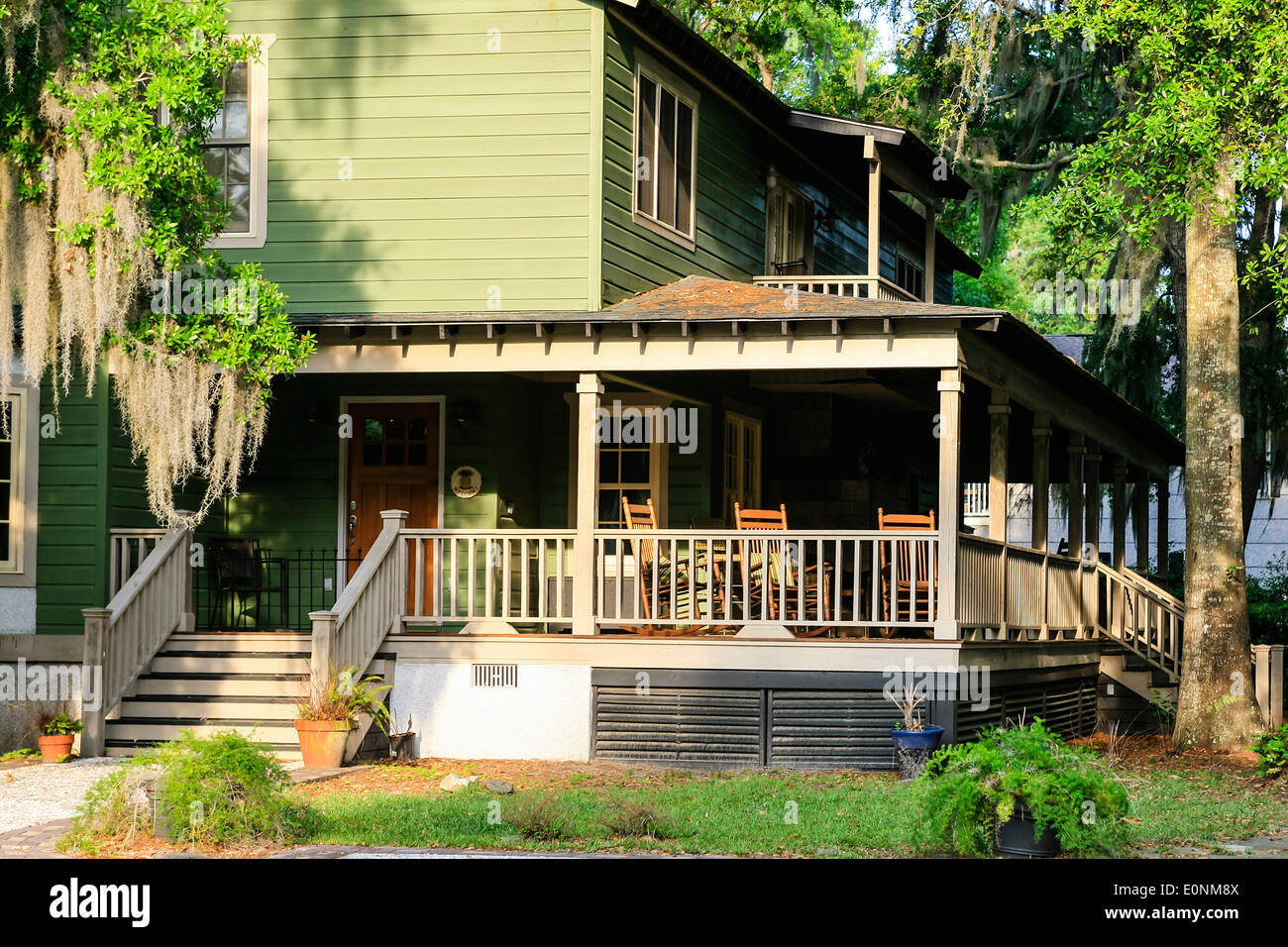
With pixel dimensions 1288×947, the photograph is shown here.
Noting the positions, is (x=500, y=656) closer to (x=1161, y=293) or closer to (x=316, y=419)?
(x=316, y=419)

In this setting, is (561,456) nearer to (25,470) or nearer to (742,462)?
(742,462)

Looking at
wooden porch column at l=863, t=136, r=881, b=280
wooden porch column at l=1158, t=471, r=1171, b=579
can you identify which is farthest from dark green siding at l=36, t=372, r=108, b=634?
wooden porch column at l=1158, t=471, r=1171, b=579

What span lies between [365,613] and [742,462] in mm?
5548

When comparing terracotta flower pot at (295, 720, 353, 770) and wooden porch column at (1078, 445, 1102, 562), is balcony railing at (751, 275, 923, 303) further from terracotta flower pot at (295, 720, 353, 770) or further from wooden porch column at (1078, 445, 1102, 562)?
terracotta flower pot at (295, 720, 353, 770)

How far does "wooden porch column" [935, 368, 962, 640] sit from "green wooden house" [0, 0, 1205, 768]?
0.08ft

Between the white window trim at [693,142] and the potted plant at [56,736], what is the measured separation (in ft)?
23.1

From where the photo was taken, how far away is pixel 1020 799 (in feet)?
26.9

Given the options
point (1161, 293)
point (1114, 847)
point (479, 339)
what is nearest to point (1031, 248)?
point (1161, 293)

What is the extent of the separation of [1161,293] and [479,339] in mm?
14403

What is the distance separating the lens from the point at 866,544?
1642 cm

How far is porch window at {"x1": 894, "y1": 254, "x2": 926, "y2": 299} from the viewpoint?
23.6m

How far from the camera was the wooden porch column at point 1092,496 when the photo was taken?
1953 centimetres

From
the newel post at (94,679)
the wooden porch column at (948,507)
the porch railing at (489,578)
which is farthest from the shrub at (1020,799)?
the newel post at (94,679)

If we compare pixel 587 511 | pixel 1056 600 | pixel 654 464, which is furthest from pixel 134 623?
pixel 1056 600
